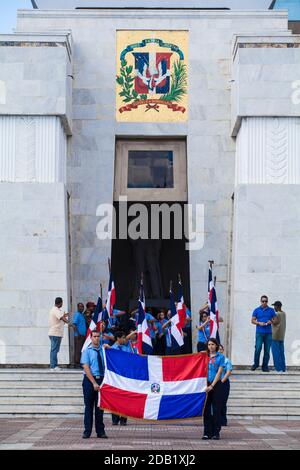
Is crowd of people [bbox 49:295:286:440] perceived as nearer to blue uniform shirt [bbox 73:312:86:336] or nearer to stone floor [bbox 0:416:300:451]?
blue uniform shirt [bbox 73:312:86:336]

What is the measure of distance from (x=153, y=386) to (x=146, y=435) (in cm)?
71

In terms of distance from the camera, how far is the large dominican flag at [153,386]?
42.5 feet

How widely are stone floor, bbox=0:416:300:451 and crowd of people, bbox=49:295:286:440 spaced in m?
0.34

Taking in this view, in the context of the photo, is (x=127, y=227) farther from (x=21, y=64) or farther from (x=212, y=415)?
(x=212, y=415)

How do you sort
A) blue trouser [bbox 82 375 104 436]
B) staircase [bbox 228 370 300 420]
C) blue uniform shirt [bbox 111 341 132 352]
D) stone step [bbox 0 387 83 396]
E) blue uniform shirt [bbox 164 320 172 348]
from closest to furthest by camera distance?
blue trouser [bbox 82 375 104 436]
blue uniform shirt [bbox 111 341 132 352]
staircase [bbox 228 370 300 420]
stone step [bbox 0 387 83 396]
blue uniform shirt [bbox 164 320 172 348]

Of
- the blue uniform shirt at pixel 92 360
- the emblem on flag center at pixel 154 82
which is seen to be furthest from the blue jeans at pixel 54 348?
the emblem on flag center at pixel 154 82

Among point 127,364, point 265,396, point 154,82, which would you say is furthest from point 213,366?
point 154,82

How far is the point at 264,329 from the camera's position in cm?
1975

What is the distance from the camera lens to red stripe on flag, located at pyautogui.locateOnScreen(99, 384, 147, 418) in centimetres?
1289

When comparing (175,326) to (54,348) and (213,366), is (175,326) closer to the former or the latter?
(54,348)

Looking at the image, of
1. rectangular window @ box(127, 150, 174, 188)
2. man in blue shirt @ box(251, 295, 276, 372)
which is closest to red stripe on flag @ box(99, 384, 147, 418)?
man in blue shirt @ box(251, 295, 276, 372)

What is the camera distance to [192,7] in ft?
88.9

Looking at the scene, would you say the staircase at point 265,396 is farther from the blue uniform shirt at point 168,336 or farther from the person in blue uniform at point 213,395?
the person in blue uniform at point 213,395
